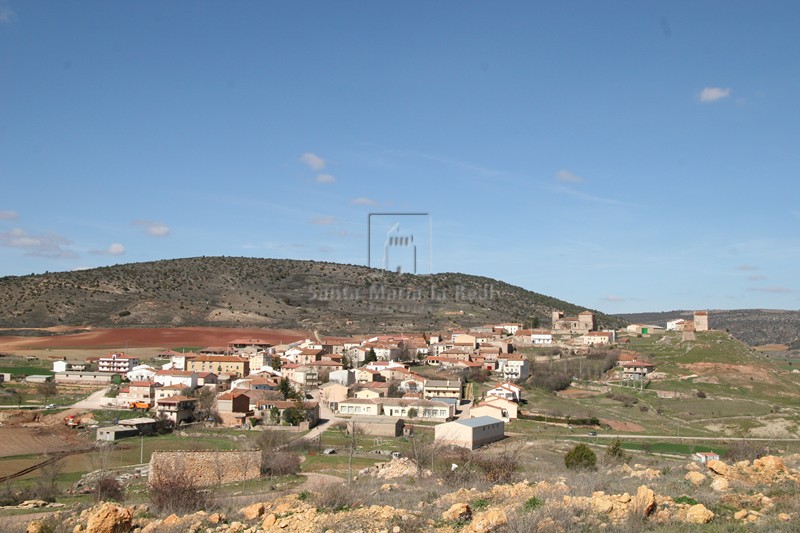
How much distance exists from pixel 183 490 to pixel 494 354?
2273 inches

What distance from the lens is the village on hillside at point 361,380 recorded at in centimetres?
4712

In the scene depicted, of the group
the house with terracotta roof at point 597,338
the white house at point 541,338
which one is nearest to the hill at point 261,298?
the white house at point 541,338

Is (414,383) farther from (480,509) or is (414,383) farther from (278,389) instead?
(480,509)

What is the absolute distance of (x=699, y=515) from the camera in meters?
11.1

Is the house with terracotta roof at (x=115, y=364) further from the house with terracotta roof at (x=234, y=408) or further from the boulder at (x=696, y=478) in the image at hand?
the boulder at (x=696, y=478)

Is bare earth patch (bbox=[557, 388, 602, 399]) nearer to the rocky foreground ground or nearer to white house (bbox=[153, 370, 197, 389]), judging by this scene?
white house (bbox=[153, 370, 197, 389])

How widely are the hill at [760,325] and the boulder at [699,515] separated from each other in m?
130

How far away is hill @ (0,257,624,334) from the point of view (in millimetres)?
103062

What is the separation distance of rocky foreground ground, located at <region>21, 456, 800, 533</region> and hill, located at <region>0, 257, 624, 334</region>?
84394mm

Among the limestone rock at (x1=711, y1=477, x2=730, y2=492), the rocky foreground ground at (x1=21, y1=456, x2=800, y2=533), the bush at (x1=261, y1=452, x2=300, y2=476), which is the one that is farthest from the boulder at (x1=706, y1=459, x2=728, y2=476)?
the bush at (x1=261, y1=452, x2=300, y2=476)

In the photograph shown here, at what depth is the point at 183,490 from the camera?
16672mm

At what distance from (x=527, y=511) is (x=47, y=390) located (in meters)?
53.4

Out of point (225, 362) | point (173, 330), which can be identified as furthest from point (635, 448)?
point (173, 330)

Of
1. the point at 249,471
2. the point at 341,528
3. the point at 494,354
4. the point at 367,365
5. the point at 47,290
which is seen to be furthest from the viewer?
the point at 47,290
